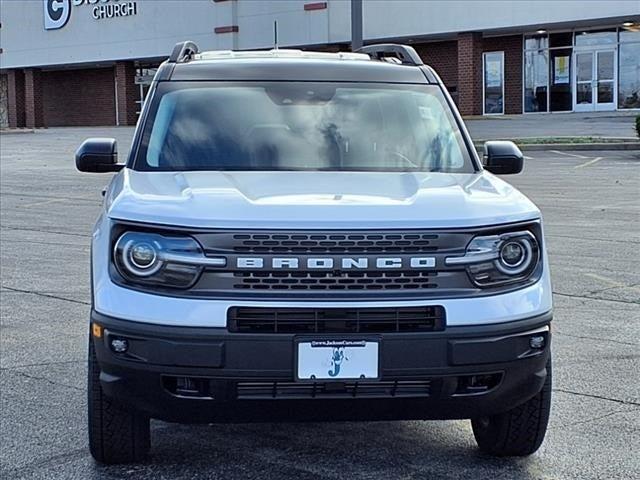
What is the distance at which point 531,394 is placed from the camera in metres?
4.19

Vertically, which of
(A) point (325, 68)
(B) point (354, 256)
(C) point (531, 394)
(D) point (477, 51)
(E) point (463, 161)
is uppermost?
(D) point (477, 51)

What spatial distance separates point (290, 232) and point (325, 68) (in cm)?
201

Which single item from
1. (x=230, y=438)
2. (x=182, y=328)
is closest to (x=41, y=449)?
(x=230, y=438)

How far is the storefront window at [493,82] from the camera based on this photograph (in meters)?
39.3

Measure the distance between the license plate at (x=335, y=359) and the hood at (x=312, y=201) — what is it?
0.45 m

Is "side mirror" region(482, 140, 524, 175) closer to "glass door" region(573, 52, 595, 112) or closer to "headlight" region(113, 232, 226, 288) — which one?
"headlight" region(113, 232, 226, 288)

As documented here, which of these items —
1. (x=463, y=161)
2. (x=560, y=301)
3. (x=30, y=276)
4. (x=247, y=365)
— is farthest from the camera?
(x=30, y=276)

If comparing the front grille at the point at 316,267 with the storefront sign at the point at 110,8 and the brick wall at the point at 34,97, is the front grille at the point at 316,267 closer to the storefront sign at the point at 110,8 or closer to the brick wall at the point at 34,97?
the storefront sign at the point at 110,8

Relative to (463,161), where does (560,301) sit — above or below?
below

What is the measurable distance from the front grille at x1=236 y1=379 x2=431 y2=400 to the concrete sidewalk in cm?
2317

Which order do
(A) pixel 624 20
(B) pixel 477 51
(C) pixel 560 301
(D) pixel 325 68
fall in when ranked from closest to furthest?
(D) pixel 325 68 → (C) pixel 560 301 → (A) pixel 624 20 → (B) pixel 477 51

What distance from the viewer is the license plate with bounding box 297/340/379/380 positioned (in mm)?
3885

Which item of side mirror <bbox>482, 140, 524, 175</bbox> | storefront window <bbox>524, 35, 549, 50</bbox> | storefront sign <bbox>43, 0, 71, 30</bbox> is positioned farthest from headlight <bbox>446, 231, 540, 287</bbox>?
storefront sign <bbox>43, 0, 71, 30</bbox>

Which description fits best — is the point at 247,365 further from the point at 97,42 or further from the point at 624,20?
the point at 97,42
